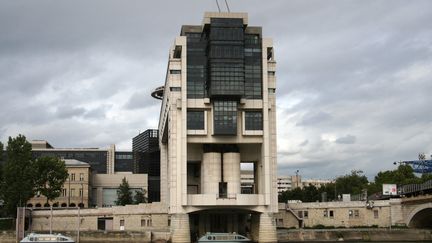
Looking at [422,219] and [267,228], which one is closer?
[267,228]

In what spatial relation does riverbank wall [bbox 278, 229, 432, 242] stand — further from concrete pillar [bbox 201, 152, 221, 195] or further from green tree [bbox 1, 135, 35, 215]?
green tree [bbox 1, 135, 35, 215]

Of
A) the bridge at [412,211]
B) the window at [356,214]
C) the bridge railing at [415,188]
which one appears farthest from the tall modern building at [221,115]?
the bridge railing at [415,188]

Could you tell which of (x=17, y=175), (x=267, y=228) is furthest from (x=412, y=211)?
(x=17, y=175)

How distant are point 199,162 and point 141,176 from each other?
7746cm

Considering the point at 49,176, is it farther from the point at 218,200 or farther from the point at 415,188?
the point at 415,188

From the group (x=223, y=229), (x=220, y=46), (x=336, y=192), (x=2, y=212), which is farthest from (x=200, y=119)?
(x=336, y=192)

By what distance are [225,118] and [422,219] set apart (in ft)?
141

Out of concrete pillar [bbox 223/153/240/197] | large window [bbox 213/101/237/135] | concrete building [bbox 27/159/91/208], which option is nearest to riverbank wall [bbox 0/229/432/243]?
concrete pillar [bbox 223/153/240/197]

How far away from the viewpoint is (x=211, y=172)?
10800 cm

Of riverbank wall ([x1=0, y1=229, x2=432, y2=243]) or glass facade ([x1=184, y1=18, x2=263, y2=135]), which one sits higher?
glass facade ([x1=184, y1=18, x2=263, y2=135])

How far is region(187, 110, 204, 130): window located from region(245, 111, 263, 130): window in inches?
306

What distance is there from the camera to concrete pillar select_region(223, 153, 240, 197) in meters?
108

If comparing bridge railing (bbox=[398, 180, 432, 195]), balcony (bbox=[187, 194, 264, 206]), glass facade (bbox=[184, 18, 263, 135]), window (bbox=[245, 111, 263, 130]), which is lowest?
balcony (bbox=[187, 194, 264, 206])

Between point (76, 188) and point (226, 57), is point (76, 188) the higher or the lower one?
the lower one
